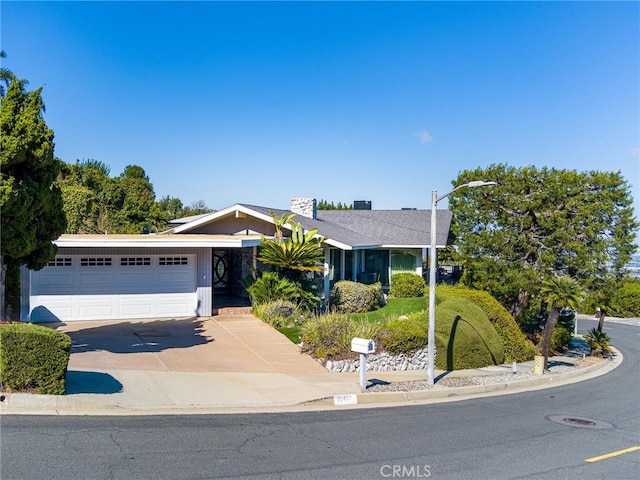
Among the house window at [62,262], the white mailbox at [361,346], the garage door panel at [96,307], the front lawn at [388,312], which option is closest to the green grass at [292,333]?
the front lawn at [388,312]

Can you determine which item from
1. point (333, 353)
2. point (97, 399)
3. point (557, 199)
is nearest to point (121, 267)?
point (333, 353)

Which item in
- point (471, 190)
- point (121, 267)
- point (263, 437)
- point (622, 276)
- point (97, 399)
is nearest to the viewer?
point (263, 437)

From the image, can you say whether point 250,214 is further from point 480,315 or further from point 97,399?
point 97,399

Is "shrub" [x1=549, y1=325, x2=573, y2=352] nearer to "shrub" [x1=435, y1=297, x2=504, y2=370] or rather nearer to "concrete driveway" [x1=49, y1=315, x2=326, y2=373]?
"shrub" [x1=435, y1=297, x2=504, y2=370]

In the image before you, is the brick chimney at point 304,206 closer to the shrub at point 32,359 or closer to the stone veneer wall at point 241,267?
the stone veneer wall at point 241,267

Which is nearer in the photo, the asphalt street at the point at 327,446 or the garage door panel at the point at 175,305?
the asphalt street at the point at 327,446

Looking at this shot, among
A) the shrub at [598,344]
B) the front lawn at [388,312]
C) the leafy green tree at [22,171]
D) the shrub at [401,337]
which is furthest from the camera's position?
the shrub at [598,344]

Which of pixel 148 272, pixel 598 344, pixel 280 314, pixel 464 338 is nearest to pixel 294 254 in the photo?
pixel 280 314
